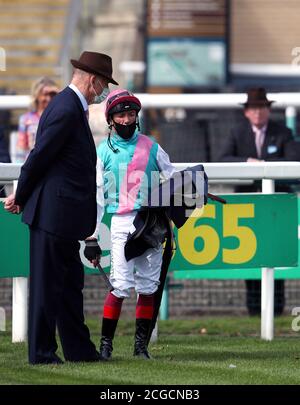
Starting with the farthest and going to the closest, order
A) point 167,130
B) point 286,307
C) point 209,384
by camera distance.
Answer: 1. point 167,130
2. point 286,307
3. point 209,384

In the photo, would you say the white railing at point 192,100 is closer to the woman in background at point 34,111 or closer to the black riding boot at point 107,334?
the woman in background at point 34,111

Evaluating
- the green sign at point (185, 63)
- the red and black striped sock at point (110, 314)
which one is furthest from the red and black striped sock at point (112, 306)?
the green sign at point (185, 63)

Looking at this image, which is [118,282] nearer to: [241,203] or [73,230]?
[73,230]

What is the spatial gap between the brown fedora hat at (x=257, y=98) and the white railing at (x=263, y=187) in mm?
1612

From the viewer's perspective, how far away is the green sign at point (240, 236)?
410 inches

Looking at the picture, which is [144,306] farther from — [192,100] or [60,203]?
[192,100]

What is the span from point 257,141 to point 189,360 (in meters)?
3.40

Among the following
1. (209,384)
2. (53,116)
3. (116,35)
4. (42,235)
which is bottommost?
(209,384)

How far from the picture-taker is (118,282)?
29.8ft

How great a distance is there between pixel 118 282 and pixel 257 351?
4.06 ft

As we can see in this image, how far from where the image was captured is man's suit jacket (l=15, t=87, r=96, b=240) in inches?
334

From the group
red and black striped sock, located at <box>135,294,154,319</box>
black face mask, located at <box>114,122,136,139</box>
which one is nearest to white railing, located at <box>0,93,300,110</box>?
black face mask, located at <box>114,122,136,139</box>

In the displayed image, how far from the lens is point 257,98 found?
1209 centimetres

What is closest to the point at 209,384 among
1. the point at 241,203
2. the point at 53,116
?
the point at 53,116
